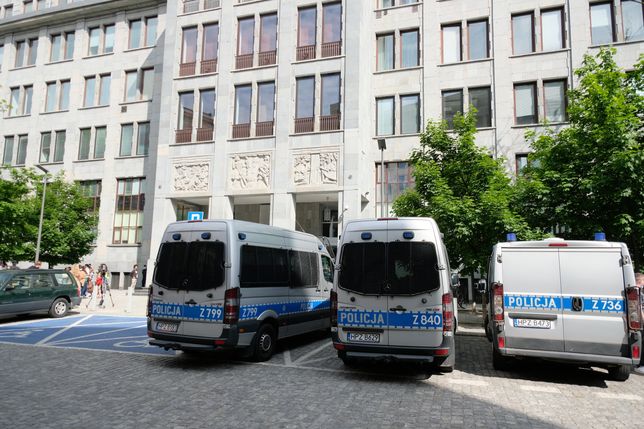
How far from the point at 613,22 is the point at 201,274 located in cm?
2375

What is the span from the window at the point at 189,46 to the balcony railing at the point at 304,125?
7.91m

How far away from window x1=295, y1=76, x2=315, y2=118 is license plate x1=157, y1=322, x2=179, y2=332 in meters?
17.1

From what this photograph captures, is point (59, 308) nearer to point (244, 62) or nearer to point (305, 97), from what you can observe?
point (305, 97)

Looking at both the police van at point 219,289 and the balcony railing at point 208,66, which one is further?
the balcony railing at point 208,66

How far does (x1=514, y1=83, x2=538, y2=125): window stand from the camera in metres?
22.8

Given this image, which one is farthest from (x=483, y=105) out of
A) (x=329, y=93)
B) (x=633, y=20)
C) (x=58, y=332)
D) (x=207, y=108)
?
(x=58, y=332)

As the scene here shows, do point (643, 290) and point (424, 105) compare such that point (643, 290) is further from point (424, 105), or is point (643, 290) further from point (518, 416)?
point (424, 105)

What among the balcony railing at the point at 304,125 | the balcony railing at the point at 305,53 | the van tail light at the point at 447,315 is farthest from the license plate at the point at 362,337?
the balcony railing at the point at 305,53

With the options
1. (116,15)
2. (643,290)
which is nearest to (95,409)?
(643,290)

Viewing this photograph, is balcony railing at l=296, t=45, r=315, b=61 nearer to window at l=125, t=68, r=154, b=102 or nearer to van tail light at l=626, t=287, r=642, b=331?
window at l=125, t=68, r=154, b=102

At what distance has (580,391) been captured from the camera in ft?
23.0

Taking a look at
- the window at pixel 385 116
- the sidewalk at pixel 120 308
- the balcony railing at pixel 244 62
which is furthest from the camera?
the balcony railing at pixel 244 62

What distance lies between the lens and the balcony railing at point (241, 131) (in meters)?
24.6

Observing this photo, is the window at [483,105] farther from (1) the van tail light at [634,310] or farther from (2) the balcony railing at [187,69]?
(1) the van tail light at [634,310]
